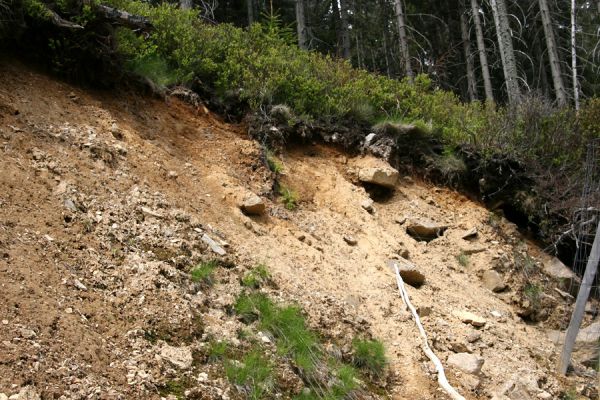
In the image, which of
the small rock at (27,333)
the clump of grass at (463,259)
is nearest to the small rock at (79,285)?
the small rock at (27,333)

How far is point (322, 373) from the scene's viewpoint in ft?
15.7

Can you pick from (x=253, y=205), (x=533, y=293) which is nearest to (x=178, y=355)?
(x=253, y=205)

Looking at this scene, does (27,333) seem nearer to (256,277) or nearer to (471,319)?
(256,277)

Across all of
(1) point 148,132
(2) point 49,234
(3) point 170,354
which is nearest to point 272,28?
(1) point 148,132

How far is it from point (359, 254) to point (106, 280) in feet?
11.9

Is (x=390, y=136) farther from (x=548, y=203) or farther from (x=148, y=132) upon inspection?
(x=148, y=132)

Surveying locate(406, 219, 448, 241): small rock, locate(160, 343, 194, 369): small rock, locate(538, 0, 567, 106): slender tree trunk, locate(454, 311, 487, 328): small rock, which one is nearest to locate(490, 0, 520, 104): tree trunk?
locate(538, 0, 567, 106): slender tree trunk

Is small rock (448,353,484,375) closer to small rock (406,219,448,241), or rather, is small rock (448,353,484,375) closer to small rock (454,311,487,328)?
small rock (454,311,487,328)

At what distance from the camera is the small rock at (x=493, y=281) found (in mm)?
8250

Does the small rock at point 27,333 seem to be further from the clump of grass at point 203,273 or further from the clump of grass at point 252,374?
the clump of grass at point 203,273

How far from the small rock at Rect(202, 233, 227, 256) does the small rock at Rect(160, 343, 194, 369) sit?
5.14 feet

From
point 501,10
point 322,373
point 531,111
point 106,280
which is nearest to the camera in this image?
point 106,280

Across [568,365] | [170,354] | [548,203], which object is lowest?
[568,365]

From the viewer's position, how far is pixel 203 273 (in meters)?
5.16
